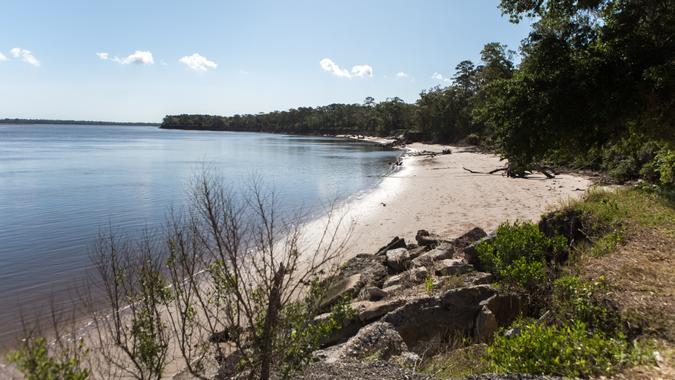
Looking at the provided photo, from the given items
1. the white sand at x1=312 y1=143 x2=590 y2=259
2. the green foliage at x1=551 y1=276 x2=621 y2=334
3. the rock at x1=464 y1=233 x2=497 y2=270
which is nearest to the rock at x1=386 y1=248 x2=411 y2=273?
the rock at x1=464 y1=233 x2=497 y2=270

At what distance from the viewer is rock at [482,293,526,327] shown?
7848 millimetres

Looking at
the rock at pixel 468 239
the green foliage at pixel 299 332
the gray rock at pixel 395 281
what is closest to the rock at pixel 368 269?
the gray rock at pixel 395 281

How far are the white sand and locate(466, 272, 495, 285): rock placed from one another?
20.3 ft

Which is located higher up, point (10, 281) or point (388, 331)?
point (388, 331)

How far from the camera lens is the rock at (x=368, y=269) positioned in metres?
11.2

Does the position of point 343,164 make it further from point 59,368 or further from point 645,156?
point 59,368

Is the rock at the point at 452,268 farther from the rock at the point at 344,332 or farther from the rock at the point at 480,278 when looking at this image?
the rock at the point at 344,332

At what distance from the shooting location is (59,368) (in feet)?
11.0

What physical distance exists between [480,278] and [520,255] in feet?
3.36

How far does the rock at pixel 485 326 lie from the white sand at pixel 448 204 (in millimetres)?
7537

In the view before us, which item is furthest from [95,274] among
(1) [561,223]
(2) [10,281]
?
(1) [561,223]

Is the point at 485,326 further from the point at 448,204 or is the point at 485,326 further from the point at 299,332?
the point at 448,204

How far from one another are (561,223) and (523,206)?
947cm

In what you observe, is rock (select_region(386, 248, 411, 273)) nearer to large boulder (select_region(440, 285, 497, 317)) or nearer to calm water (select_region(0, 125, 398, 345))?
large boulder (select_region(440, 285, 497, 317))
